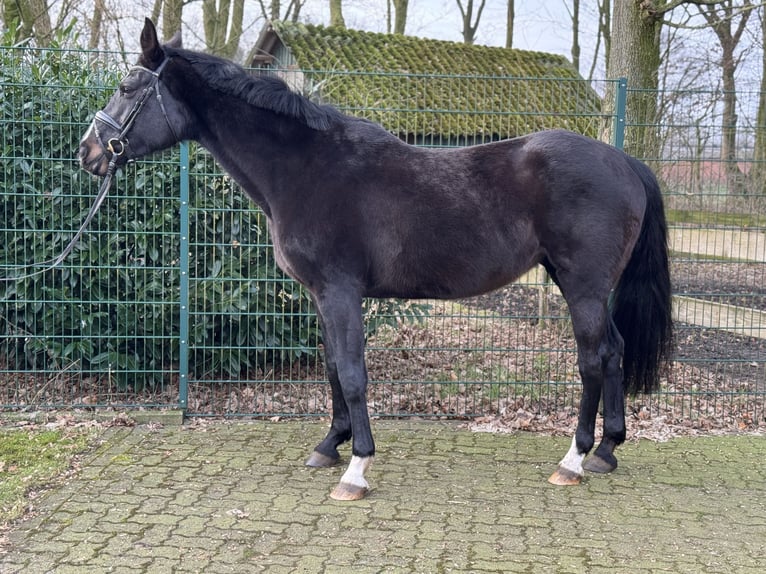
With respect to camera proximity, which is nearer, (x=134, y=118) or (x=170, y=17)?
(x=134, y=118)

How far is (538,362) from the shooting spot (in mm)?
7211

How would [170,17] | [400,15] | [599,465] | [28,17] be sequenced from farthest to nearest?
[400,15]
[170,17]
[28,17]
[599,465]

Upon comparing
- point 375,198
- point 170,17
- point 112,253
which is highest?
point 170,17

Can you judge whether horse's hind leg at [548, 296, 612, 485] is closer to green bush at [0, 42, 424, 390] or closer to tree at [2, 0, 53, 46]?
green bush at [0, 42, 424, 390]

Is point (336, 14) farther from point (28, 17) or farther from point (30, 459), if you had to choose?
point (30, 459)

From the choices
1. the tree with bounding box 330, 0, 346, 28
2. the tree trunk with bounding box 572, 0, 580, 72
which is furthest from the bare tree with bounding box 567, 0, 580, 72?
the tree with bounding box 330, 0, 346, 28

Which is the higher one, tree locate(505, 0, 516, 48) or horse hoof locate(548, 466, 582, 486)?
tree locate(505, 0, 516, 48)

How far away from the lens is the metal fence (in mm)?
5949

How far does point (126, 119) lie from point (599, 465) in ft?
11.5

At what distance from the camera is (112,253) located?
6074 mm

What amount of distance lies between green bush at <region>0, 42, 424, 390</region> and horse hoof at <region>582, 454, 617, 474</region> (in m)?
2.16

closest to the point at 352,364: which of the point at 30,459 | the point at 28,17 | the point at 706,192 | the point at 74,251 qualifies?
the point at 30,459

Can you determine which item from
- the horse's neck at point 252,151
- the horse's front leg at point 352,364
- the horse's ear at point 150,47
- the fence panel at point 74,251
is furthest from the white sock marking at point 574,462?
the horse's ear at point 150,47

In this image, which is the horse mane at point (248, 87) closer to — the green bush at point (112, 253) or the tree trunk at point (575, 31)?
the green bush at point (112, 253)
